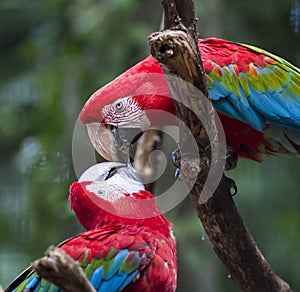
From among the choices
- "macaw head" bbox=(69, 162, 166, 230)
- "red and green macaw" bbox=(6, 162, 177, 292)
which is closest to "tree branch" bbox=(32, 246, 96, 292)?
"red and green macaw" bbox=(6, 162, 177, 292)

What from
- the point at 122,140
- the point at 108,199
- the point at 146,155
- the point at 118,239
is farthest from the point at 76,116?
the point at 118,239

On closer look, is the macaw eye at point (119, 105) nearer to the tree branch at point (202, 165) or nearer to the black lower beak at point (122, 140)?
the black lower beak at point (122, 140)

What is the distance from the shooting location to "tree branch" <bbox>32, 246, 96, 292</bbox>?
110 cm

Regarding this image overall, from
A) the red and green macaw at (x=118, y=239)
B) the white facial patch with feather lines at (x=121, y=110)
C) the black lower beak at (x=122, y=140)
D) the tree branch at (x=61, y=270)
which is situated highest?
the tree branch at (x=61, y=270)

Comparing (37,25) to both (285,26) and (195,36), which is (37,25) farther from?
(195,36)

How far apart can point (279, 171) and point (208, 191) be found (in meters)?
2.12

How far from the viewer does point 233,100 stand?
2.00m

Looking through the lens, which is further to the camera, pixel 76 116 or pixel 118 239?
pixel 76 116

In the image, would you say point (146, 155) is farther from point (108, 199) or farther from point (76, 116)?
point (76, 116)

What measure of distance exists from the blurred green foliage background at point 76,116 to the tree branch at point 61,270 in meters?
1.90

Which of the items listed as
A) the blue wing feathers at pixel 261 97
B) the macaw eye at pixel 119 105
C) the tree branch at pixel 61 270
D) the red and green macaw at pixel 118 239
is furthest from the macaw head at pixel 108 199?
the tree branch at pixel 61 270

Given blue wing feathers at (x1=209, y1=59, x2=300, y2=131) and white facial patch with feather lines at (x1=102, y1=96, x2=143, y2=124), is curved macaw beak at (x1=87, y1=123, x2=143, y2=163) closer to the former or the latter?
white facial patch with feather lines at (x1=102, y1=96, x2=143, y2=124)

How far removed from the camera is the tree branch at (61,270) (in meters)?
1.10

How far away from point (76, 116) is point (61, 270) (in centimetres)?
237
